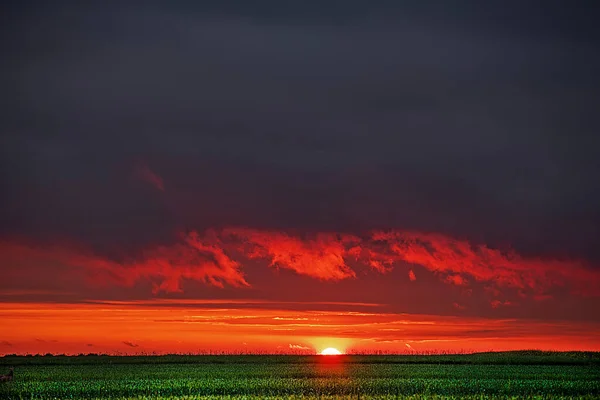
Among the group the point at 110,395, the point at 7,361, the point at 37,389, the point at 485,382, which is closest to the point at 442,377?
the point at 485,382

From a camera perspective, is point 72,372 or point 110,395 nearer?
point 110,395

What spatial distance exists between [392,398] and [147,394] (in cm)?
1572

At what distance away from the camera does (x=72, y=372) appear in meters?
66.4

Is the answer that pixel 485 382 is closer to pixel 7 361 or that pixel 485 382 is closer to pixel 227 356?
pixel 227 356

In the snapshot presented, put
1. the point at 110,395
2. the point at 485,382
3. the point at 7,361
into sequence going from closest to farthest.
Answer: the point at 110,395 → the point at 485,382 → the point at 7,361

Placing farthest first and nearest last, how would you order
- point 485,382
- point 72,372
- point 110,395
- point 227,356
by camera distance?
point 227,356, point 72,372, point 485,382, point 110,395

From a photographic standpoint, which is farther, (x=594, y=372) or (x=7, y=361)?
(x=7, y=361)

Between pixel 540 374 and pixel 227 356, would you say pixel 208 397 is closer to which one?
pixel 540 374

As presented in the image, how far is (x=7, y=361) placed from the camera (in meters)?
90.6

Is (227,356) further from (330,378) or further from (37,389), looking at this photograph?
(37,389)

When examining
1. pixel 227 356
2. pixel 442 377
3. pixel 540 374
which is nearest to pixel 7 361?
pixel 227 356

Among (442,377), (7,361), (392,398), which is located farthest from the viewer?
(7,361)

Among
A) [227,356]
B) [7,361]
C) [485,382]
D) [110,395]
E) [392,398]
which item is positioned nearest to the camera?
[392,398]

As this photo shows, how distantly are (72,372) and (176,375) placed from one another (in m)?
11.0
